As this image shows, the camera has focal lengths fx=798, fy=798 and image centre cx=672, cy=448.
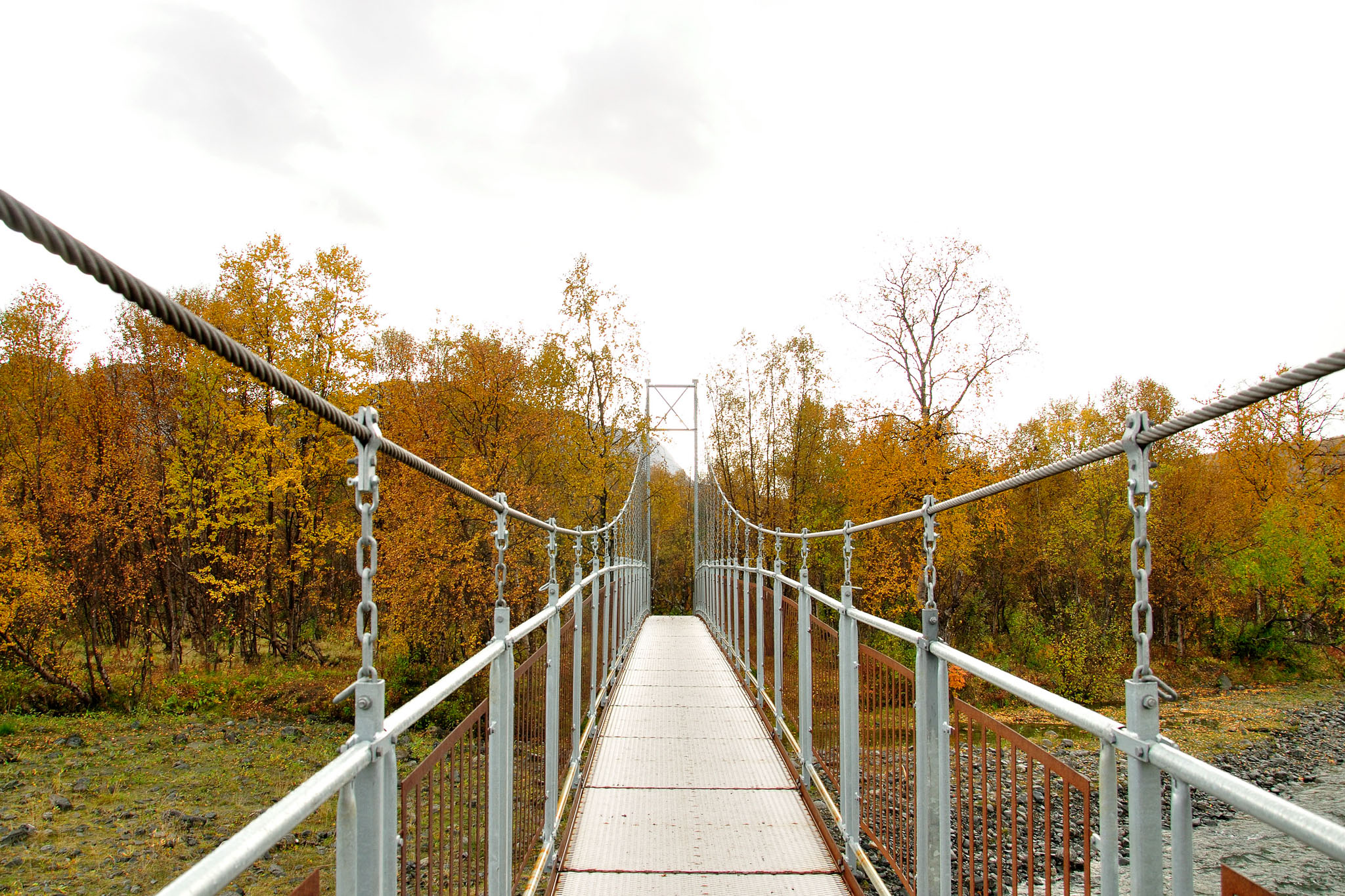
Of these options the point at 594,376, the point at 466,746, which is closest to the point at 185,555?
the point at 594,376

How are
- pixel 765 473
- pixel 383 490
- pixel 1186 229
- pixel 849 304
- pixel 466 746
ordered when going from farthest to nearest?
pixel 765 473 → pixel 1186 229 → pixel 849 304 → pixel 383 490 → pixel 466 746

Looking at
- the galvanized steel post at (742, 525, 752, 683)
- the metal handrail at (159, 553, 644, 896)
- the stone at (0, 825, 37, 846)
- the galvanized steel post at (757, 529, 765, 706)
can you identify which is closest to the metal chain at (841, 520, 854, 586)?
the metal handrail at (159, 553, 644, 896)

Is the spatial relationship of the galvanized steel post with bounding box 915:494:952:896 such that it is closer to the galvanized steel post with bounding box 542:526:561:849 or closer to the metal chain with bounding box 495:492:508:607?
the metal chain with bounding box 495:492:508:607

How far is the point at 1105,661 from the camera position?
1580cm

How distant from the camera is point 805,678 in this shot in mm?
3494

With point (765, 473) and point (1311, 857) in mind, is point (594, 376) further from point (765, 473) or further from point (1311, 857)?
point (1311, 857)

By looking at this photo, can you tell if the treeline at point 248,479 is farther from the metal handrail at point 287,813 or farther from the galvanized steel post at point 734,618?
the metal handrail at point 287,813

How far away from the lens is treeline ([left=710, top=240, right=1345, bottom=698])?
15.8 meters

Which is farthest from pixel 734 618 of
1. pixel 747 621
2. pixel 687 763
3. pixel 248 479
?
pixel 248 479

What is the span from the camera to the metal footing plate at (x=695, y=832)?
268cm

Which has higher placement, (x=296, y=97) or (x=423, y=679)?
(x=296, y=97)

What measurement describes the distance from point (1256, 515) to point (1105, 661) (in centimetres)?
608

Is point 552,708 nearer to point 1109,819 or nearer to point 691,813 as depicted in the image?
point 691,813

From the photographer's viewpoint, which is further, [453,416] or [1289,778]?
[453,416]
